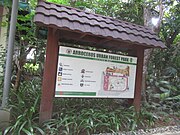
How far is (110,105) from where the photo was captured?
15.9ft

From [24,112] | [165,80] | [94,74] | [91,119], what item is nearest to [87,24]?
[94,74]

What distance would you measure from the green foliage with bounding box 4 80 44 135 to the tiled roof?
1657mm

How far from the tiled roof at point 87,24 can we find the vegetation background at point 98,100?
92cm

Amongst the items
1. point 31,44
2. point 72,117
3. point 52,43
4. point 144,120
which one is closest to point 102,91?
point 72,117

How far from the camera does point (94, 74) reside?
407 centimetres

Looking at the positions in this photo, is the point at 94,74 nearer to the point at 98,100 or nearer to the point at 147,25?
the point at 98,100

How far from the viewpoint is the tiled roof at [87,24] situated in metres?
3.33

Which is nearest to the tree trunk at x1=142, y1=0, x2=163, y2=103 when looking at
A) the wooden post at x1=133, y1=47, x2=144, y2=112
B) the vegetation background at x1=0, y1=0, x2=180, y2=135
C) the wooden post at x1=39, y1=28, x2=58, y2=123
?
the vegetation background at x1=0, y1=0, x2=180, y2=135

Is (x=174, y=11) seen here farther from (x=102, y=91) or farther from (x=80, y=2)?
(x=102, y=91)

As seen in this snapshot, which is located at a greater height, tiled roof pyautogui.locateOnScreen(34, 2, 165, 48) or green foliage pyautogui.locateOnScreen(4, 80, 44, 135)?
tiled roof pyautogui.locateOnScreen(34, 2, 165, 48)

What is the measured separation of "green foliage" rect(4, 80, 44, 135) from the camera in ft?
10.0

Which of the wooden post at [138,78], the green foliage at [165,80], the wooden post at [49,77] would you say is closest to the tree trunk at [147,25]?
the green foliage at [165,80]

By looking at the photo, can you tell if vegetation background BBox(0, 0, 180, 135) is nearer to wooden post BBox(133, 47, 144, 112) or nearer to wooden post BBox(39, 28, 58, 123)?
wooden post BBox(39, 28, 58, 123)

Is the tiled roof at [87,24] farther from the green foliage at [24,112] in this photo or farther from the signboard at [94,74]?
the green foliage at [24,112]
